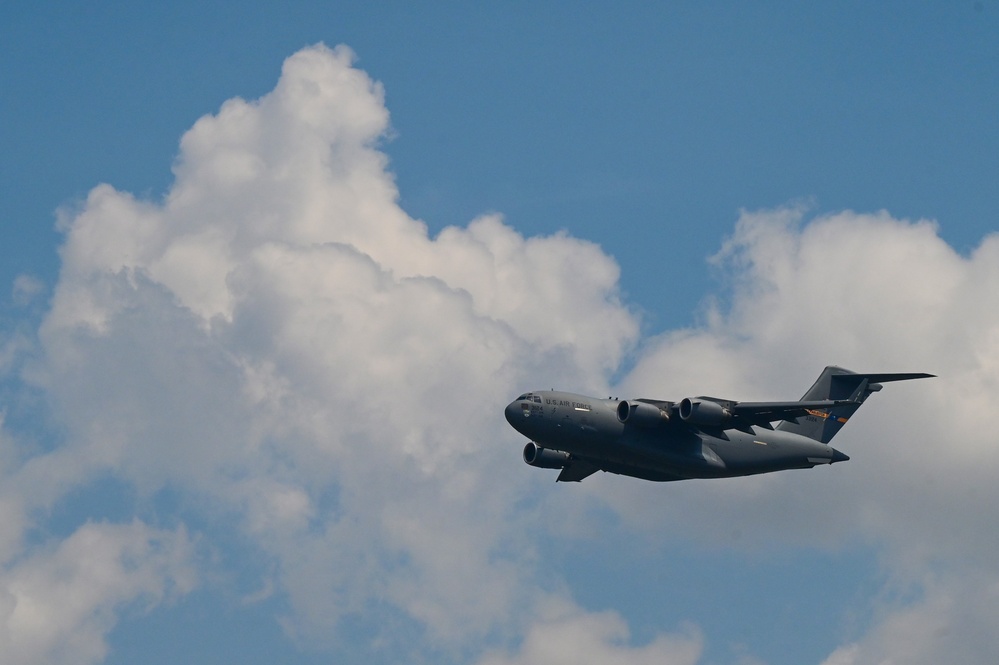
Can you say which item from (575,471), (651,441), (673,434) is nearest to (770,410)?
(673,434)

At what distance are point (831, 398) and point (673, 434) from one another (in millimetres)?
12684

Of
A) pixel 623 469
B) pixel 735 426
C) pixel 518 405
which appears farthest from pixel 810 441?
pixel 518 405

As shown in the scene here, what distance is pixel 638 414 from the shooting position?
5131cm

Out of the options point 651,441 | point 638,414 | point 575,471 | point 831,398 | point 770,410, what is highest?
point 831,398

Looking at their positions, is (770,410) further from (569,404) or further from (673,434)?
(569,404)

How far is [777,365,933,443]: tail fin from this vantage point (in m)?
60.1

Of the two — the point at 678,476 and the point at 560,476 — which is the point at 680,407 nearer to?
the point at 678,476

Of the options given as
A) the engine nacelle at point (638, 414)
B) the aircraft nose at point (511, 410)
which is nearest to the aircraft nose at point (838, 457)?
the engine nacelle at point (638, 414)

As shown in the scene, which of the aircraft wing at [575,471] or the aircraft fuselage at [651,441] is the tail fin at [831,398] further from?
the aircraft wing at [575,471]

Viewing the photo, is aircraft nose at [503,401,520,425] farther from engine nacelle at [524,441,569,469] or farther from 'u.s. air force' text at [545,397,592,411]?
engine nacelle at [524,441,569,469]

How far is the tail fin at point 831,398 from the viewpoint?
197ft

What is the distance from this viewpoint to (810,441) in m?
57.1

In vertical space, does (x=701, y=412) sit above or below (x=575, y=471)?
below

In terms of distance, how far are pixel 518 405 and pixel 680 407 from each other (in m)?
6.48
